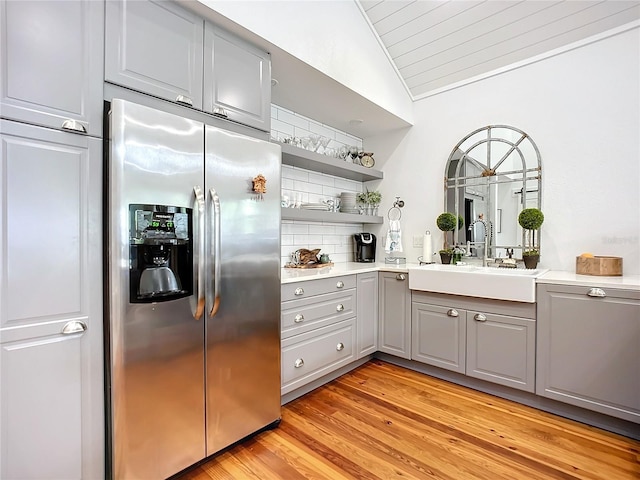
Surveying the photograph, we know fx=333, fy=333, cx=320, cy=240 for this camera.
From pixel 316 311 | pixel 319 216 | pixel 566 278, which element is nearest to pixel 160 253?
pixel 316 311

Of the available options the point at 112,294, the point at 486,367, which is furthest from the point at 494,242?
the point at 112,294

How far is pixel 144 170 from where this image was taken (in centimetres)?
145

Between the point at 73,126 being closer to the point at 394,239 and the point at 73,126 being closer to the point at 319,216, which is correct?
the point at 319,216

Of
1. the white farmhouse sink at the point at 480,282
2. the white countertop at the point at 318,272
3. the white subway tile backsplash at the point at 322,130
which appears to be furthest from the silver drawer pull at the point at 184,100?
the white farmhouse sink at the point at 480,282

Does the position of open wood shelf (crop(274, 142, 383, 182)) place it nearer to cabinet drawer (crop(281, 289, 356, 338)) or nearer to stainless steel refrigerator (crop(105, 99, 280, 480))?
stainless steel refrigerator (crop(105, 99, 280, 480))

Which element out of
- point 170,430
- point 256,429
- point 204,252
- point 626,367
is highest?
point 204,252

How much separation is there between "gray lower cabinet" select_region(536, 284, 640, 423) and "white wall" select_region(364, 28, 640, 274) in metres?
0.59

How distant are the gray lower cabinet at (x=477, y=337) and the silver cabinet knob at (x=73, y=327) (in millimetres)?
2342

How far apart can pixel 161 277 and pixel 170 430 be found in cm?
72

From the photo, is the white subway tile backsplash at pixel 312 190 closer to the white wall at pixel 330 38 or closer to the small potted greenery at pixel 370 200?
the small potted greenery at pixel 370 200

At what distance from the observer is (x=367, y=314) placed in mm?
2994

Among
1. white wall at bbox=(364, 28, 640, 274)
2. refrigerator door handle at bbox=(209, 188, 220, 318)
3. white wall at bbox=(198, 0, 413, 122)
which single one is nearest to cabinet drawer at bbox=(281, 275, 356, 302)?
refrigerator door handle at bbox=(209, 188, 220, 318)

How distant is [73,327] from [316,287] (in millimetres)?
1454

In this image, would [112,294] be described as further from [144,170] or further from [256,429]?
[256,429]
